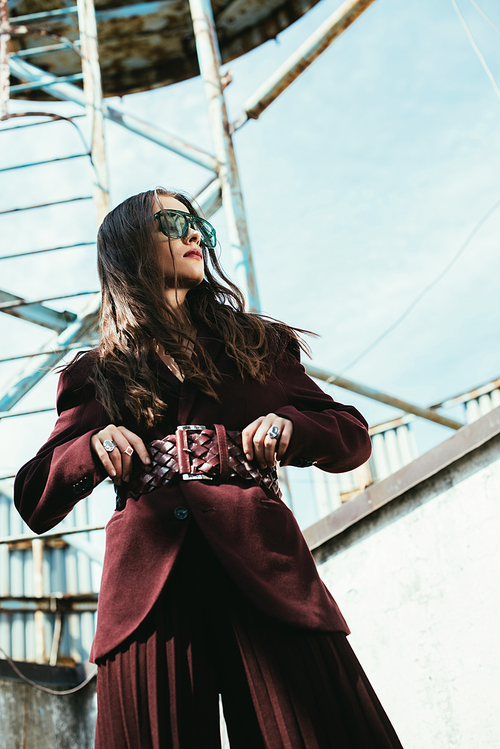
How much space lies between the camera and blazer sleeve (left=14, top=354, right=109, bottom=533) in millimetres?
1501

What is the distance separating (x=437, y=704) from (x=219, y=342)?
A: 1.71 m

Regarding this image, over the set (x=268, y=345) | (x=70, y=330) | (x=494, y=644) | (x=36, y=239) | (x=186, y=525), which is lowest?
(x=494, y=644)

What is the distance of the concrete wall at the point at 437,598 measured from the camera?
2528mm

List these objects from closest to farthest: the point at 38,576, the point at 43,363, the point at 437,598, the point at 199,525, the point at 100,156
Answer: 1. the point at 199,525
2. the point at 437,598
3. the point at 43,363
4. the point at 100,156
5. the point at 38,576

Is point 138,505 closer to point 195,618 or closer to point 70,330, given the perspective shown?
point 195,618

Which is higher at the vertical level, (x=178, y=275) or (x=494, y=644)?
(x=178, y=275)

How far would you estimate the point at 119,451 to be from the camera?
4.85 ft

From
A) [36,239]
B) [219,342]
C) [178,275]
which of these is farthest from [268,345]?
[36,239]

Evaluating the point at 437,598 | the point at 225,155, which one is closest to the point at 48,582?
the point at 225,155

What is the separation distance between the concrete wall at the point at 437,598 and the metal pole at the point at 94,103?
2.37 metres

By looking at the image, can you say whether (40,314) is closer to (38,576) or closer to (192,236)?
(192,236)

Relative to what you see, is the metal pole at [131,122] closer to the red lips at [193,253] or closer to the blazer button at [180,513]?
the red lips at [193,253]

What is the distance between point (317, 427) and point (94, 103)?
12.1 feet

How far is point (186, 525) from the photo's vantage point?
1436 millimetres
